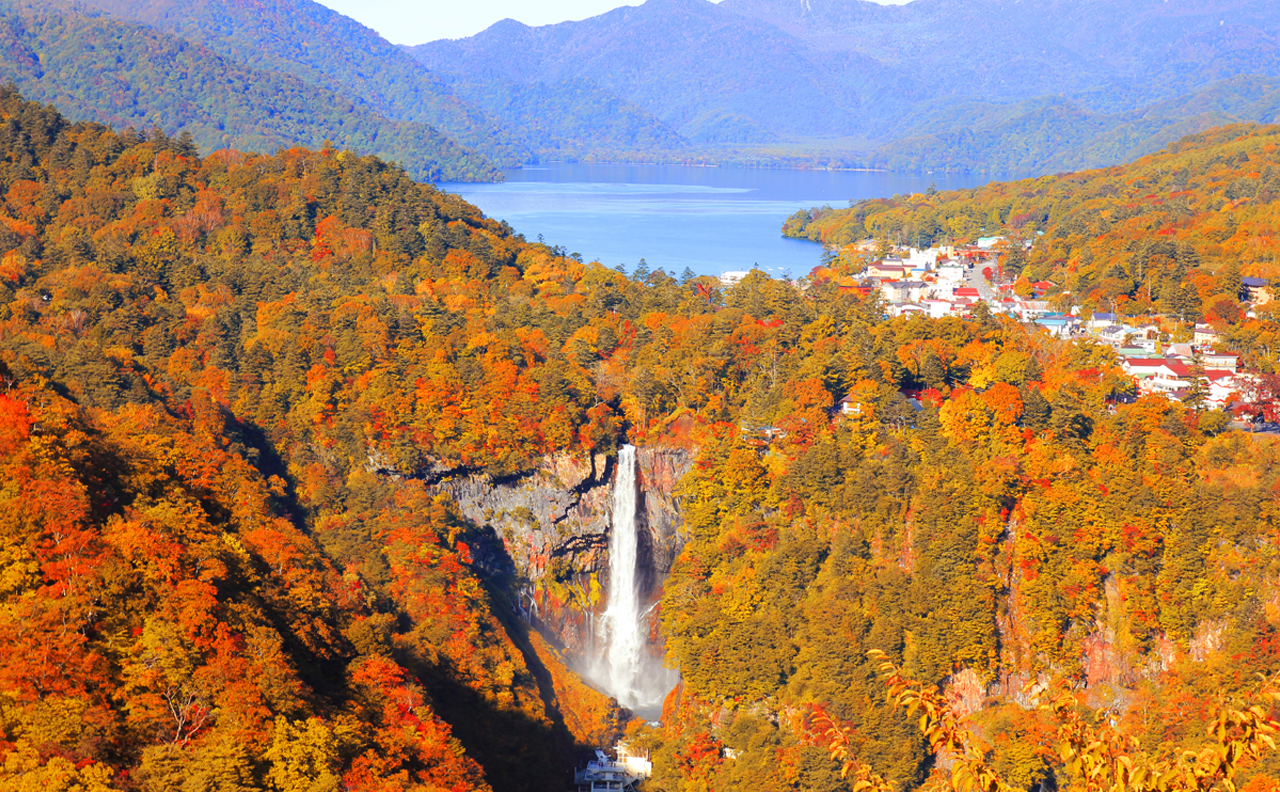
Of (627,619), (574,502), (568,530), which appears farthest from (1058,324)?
(568,530)

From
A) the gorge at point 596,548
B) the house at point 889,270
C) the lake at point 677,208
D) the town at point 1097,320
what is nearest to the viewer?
the gorge at point 596,548

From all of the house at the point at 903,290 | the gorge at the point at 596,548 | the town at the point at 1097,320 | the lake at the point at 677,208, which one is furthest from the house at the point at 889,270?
the gorge at the point at 596,548

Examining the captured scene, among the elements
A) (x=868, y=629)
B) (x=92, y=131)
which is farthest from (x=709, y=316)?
(x=92, y=131)

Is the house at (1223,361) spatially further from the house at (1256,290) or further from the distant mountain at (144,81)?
the distant mountain at (144,81)

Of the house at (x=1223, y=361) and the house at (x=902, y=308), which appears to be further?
the house at (x=902, y=308)

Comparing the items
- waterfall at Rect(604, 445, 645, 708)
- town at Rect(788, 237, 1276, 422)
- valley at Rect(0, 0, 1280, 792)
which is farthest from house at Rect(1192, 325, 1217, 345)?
waterfall at Rect(604, 445, 645, 708)

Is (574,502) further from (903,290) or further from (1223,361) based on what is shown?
(903,290)
